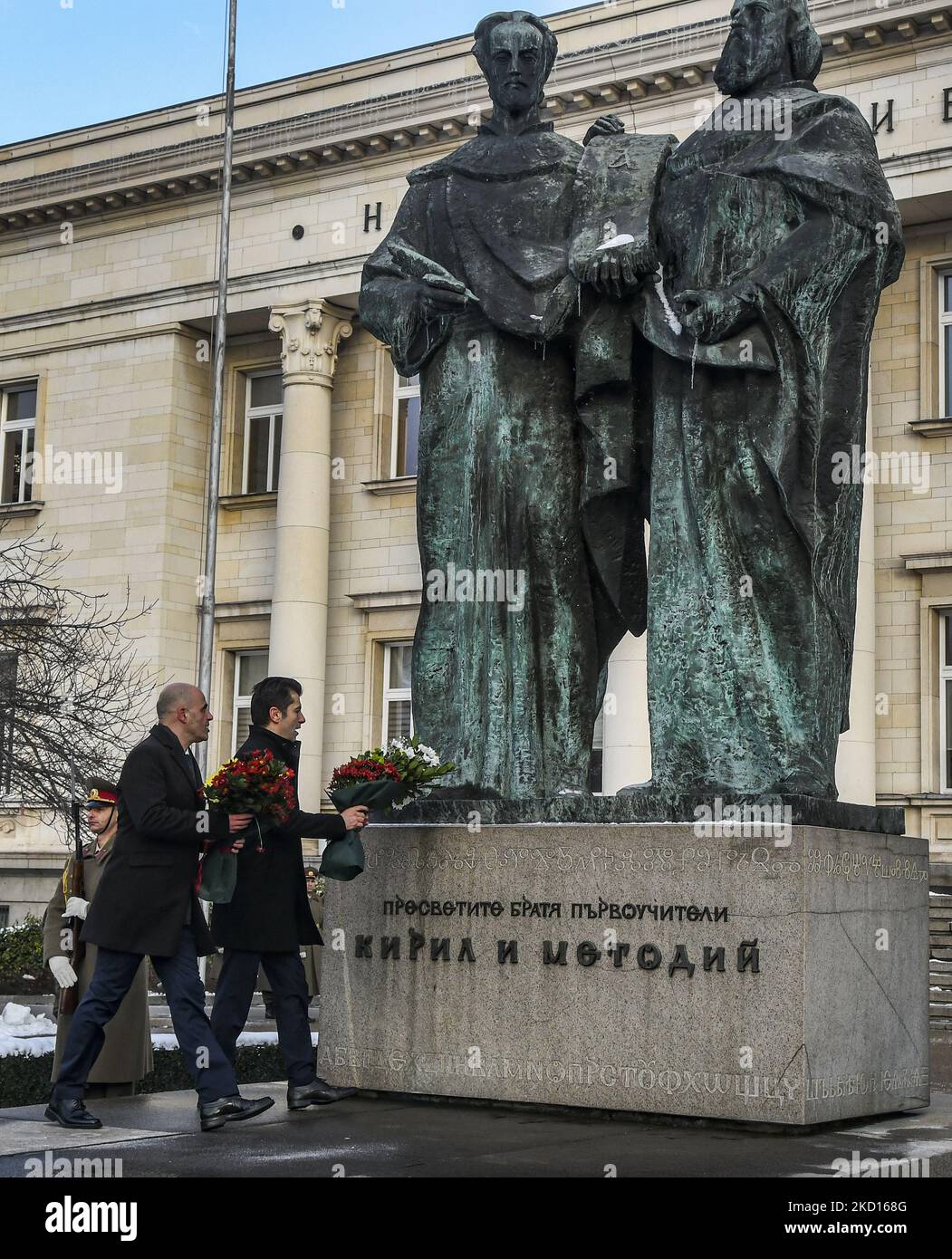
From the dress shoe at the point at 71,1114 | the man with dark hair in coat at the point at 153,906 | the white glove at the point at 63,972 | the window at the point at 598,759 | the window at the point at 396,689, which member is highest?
the window at the point at 396,689

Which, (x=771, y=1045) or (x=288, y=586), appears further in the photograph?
(x=288, y=586)

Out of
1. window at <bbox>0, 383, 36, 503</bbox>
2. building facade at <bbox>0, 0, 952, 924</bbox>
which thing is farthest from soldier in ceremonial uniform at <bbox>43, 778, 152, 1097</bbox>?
window at <bbox>0, 383, 36, 503</bbox>

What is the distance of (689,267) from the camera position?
8.07 m

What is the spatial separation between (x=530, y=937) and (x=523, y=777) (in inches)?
40.4

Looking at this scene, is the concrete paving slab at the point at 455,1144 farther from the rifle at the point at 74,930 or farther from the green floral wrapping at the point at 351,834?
the rifle at the point at 74,930

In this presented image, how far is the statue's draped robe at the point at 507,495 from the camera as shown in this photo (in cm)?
829

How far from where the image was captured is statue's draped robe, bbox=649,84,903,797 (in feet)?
25.3

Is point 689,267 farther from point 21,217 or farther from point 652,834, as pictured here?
point 21,217

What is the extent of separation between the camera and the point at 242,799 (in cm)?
735

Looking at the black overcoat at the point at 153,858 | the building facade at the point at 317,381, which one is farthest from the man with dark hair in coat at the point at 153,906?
Answer: the building facade at the point at 317,381

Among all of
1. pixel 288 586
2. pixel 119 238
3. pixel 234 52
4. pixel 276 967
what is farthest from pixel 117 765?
pixel 276 967

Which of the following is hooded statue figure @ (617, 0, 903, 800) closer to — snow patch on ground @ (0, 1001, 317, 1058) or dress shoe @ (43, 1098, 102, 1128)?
dress shoe @ (43, 1098, 102, 1128)

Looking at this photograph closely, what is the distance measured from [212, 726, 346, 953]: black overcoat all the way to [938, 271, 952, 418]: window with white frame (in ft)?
73.1

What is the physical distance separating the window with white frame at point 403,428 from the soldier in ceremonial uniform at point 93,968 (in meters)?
24.5
